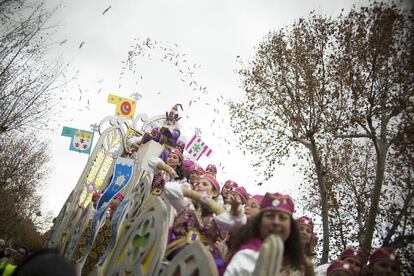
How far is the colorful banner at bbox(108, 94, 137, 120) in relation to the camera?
30.0 feet

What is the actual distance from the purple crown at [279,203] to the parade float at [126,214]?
58cm

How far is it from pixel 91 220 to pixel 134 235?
2.77m

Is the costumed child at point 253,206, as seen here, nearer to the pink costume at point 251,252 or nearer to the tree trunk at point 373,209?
the pink costume at point 251,252

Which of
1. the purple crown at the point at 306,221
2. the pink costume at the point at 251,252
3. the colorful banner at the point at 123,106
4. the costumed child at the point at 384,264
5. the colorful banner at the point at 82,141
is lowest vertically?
the pink costume at the point at 251,252

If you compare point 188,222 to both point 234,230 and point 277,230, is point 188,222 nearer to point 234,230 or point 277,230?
point 234,230

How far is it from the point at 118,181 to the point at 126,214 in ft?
6.26

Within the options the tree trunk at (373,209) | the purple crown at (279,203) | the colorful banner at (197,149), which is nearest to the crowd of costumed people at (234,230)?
the purple crown at (279,203)

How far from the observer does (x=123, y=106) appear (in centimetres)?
920

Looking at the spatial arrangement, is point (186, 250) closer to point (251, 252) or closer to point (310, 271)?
point (251, 252)

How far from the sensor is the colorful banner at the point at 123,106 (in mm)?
9148

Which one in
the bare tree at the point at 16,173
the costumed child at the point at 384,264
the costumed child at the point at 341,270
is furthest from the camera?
the bare tree at the point at 16,173

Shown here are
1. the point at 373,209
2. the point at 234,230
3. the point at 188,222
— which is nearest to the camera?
the point at 234,230

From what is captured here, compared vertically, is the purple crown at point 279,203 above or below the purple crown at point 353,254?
below

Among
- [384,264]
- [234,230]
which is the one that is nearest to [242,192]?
[234,230]
